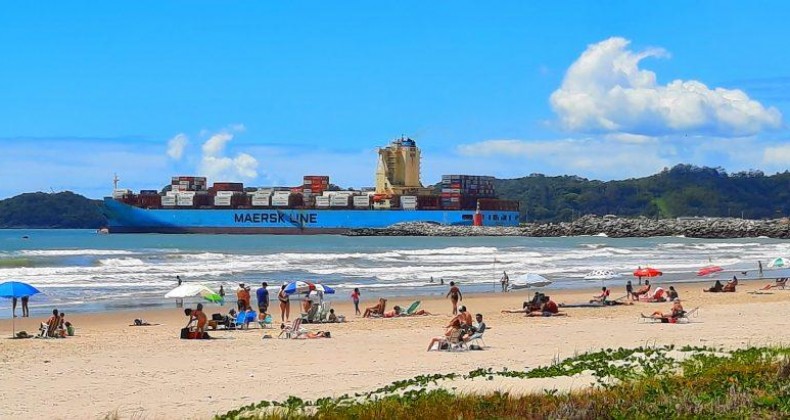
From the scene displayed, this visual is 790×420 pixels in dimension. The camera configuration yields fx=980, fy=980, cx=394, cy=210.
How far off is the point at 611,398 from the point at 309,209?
93.0m

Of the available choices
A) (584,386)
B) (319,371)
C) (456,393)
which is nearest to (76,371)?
(319,371)

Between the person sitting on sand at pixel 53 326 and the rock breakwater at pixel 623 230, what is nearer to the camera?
the person sitting on sand at pixel 53 326

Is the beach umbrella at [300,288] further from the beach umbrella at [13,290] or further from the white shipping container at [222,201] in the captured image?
the white shipping container at [222,201]

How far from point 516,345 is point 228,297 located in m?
13.0

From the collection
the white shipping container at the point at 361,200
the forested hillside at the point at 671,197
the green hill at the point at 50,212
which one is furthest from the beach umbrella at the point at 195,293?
the forested hillside at the point at 671,197

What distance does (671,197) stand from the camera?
182 meters

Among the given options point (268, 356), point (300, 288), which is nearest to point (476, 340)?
point (268, 356)

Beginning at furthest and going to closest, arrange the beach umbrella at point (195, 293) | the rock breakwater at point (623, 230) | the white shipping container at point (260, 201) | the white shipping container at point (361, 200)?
the white shipping container at point (260, 201) < the white shipping container at point (361, 200) < the rock breakwater at point (623, 230) < the beach umbrella at point (195, 293)

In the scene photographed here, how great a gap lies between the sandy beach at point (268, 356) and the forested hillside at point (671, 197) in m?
157

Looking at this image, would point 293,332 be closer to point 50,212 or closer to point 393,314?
point 393,314

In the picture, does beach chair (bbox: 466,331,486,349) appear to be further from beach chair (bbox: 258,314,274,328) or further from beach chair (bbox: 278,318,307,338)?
beach chair (bbox: 258,314,274,328)

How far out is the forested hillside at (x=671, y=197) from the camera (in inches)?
6909

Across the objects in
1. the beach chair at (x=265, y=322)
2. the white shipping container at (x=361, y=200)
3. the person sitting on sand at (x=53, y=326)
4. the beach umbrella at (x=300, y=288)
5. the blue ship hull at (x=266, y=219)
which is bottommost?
the beach chair at (x=265, y=322)

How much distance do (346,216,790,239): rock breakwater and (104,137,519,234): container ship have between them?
2747 mm
